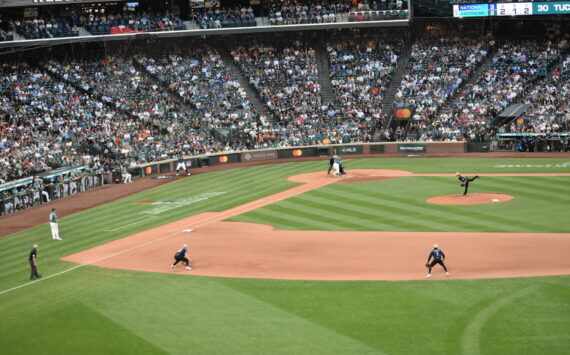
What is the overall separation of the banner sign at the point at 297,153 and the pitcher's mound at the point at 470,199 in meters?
21.8

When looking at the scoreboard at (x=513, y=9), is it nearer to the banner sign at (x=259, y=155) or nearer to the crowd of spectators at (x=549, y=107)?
the crowd of spectators at (x=549, y=107)

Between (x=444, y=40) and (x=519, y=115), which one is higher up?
(x=444, y=40)

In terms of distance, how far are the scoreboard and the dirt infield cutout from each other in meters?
35.0

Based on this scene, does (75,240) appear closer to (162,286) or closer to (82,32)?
(162,286)

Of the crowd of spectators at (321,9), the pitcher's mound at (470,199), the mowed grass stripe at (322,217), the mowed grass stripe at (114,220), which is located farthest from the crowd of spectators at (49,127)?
the pitcher's mound at (470,199)

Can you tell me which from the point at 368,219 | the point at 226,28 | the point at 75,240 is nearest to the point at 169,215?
the point at 75,240

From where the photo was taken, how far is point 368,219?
2956 centimetres

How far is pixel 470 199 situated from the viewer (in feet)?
105

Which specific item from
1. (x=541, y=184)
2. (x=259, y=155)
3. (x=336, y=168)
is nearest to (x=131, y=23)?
(x=259, y=155)

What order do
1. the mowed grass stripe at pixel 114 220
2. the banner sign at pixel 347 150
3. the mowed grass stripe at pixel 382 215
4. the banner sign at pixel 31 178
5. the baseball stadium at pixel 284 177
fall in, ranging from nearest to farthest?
the baseball stadium at pixel 284 177
the mowed grass stripe at pixel 382 215
the mowed grass stripe at pixel 114 220
the banner sign at pixel 31 178
the banner sign at pixel 347 150

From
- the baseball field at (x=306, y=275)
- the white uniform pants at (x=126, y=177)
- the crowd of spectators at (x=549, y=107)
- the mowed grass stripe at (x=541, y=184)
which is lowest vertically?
the baseball field at (x=306, y=275)

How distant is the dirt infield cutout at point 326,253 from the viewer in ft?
70.1

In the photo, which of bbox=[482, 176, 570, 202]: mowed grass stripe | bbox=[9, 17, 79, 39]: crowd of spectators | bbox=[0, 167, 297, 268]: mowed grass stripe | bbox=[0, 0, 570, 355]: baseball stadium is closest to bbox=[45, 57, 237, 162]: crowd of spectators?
bbox=[0, 0, 570, 355]: baseball stadium

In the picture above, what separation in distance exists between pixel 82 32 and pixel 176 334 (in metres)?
46.1
